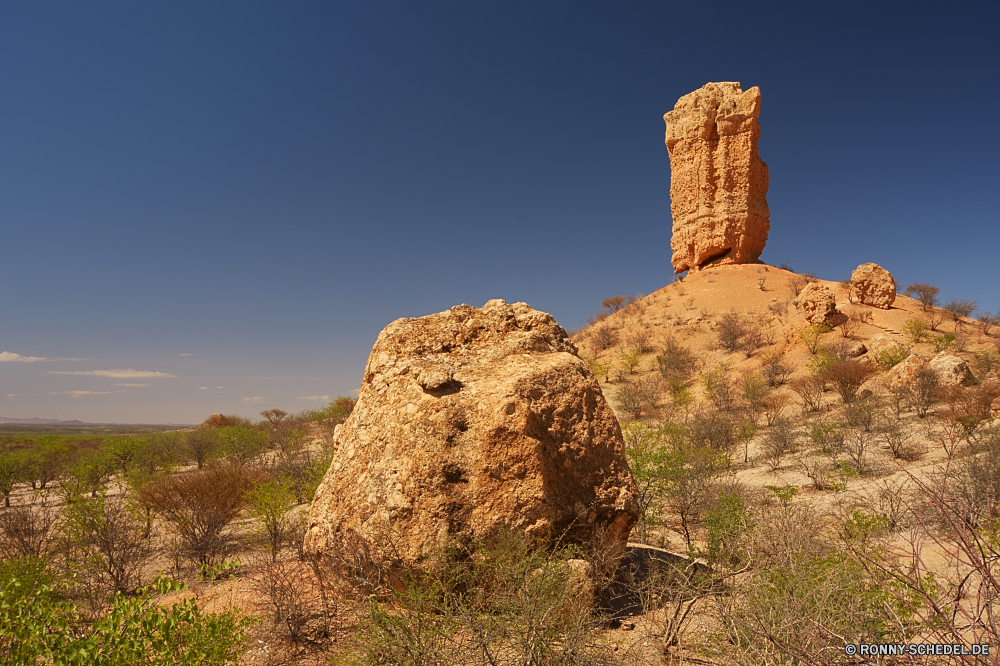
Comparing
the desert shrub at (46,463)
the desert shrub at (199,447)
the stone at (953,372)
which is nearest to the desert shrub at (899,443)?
the stone at (953,372)

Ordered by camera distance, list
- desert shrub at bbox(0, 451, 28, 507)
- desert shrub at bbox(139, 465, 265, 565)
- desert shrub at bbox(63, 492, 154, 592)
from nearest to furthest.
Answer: desert shrub at bbox(63, 492, 154, 592), desert shrub at bbox(139, 465, 265, 565), desert shrub at bbox(0, 451, 28, 507)

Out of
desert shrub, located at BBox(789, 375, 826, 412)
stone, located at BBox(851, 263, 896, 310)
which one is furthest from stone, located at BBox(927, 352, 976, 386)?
stone, located at BBox(851, 263, 896, 310)

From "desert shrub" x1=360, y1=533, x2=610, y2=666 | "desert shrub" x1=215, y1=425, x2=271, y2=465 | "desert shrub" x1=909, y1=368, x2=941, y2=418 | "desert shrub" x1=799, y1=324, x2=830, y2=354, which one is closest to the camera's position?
"desert shrub" x1=360, y1=533, x2=610, y2=666

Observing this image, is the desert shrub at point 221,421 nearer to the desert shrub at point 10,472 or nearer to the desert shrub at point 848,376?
the desert shrub at point 10,472

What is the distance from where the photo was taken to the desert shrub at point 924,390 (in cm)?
1189

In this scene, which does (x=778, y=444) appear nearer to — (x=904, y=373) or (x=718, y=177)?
(x=904, y=373)

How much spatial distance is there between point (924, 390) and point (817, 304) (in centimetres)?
750

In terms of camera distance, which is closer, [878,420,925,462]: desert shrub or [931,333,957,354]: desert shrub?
[878,420,925,462]: desert shrub

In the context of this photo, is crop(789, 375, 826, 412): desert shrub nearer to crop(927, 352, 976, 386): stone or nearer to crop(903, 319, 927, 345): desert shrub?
crop(927, 352, 976, 386): stone

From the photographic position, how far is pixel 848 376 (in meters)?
14.9

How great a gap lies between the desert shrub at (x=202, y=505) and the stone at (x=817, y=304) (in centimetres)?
2074

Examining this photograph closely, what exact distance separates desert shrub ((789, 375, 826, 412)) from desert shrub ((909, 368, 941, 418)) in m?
2.34

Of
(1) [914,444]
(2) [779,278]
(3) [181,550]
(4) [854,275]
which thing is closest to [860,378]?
(1) [914,444]

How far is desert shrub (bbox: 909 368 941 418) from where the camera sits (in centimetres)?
1189
